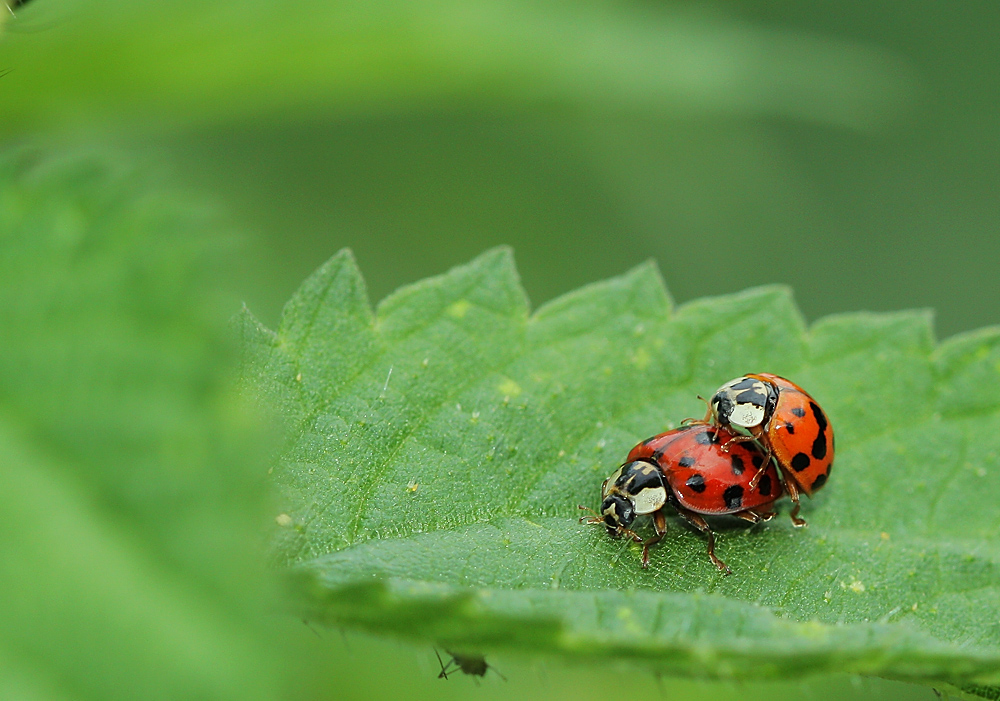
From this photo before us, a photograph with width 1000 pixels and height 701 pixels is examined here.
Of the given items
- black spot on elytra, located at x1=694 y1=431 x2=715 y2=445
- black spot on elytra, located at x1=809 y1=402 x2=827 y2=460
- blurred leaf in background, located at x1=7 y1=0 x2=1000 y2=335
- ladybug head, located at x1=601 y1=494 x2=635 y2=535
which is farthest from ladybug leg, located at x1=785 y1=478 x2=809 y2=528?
blurred leaf in background, located at x1=7 y1=0 x2=1000 y2=335

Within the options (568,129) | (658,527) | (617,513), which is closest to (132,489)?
(617,513)

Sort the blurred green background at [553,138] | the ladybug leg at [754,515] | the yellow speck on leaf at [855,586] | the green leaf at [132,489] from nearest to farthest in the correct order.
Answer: the green leaf at [132,489] → the yellow speck on leaf at [855,586] → the ladybug leg at [754,515] → the blurred green background at [553,138]

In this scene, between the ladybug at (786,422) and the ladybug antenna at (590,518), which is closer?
the ladybug antenna at (590,518)

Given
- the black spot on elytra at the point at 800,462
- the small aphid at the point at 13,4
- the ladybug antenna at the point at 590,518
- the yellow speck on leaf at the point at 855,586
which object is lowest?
the yellow speck on leaf at the point at 855,586

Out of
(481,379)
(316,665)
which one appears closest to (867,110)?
(481,379)

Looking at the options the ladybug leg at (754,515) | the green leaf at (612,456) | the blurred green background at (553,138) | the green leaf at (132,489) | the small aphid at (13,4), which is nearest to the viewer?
the green leaf at (132,489)

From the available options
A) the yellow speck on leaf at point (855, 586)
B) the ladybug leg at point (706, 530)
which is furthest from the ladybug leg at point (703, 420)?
the yellow speck on leaf at point (855, 586)

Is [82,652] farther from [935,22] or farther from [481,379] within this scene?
[935,22]

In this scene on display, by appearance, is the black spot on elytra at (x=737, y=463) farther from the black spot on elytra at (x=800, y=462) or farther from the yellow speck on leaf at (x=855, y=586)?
the yellow speck on leaf at (x=855, y=586)
